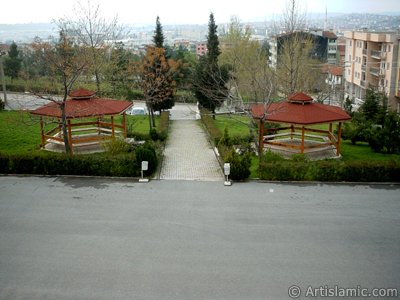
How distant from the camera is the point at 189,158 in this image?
19203 millimetres

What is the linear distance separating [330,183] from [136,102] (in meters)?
33.7

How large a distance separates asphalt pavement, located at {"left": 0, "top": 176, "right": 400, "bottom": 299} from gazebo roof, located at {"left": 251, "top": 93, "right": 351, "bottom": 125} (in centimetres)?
345

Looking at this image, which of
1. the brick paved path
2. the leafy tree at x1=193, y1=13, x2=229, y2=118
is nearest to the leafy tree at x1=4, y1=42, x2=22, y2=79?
the leafy tree at x1=193, y1=13, x2=229, y2=118

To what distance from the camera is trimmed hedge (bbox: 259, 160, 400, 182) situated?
15.7m

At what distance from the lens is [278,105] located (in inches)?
776

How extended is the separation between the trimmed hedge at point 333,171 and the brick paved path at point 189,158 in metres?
2.10

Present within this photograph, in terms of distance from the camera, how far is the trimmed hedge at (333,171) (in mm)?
15695

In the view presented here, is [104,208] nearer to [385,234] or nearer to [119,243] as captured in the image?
[119,243]

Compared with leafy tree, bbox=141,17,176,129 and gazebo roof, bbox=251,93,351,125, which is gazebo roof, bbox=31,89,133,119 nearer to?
leafy tree, bbox=141,17,176,129

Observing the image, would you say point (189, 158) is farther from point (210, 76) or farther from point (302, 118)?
point (210, 76)

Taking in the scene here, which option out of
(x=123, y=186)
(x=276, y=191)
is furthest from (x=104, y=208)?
(x=276, y=191)

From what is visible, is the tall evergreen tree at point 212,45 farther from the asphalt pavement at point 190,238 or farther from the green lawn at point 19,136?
the asphalt pavement at point 190,238

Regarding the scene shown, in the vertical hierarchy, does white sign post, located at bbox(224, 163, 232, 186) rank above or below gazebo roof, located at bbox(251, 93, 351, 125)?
below

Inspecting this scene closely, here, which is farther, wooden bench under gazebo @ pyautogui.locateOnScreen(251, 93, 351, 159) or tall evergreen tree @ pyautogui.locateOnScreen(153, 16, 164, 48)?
tall evergreen tree @ pyautogui.locateOnScreen(153, 16, 164, 48)
